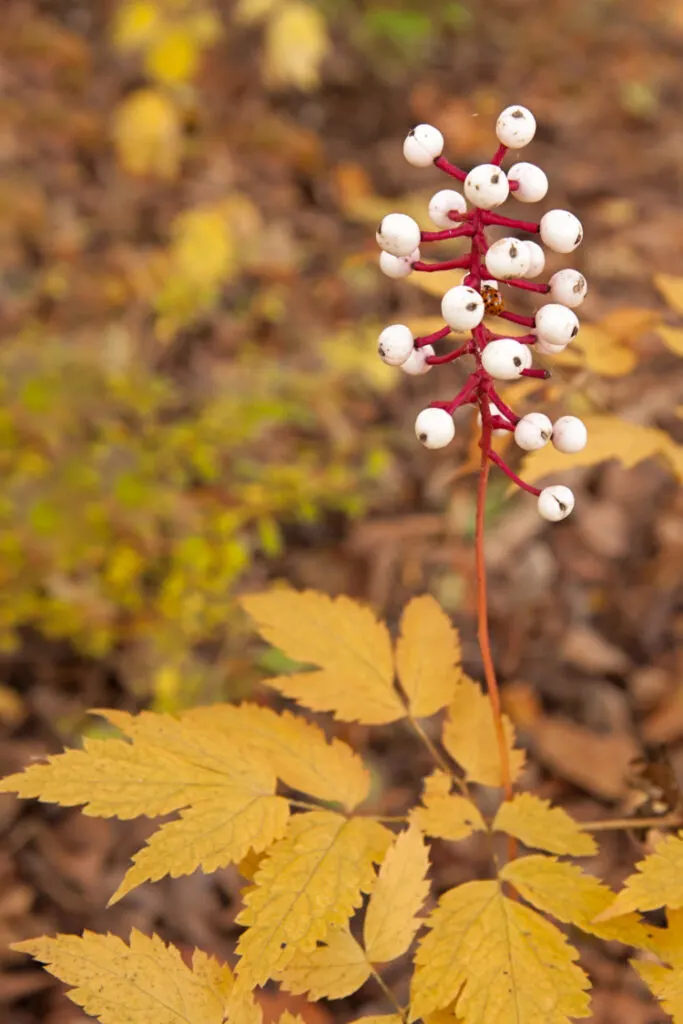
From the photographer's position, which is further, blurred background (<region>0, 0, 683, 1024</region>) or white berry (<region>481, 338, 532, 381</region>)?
blurred background (<region>0, 0, 683, 1024</region>)

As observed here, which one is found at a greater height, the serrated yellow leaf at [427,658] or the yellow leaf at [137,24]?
the yellow leaf at [137,24]

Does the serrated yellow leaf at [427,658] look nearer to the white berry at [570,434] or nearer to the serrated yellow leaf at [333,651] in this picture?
the serrated yellow leaf at [333,651]

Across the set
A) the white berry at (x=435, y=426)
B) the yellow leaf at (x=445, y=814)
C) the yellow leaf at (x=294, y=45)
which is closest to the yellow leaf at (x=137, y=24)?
the yellow leaf at (x=294, y=45)

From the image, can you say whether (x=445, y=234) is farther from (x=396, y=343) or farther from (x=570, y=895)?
(x=570, y=895)

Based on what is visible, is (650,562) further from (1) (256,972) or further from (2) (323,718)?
(1) (256,972)

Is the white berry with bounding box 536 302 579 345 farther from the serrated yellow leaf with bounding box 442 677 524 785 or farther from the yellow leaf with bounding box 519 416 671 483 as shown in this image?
the serrated yellow leaf with bounding box 442 677 524 785

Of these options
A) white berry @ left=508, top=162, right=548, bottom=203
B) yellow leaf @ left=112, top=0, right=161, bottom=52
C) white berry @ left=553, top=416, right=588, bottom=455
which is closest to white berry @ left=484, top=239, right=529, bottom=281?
white berry @ left=508, top=162, right=548, bottom=203
